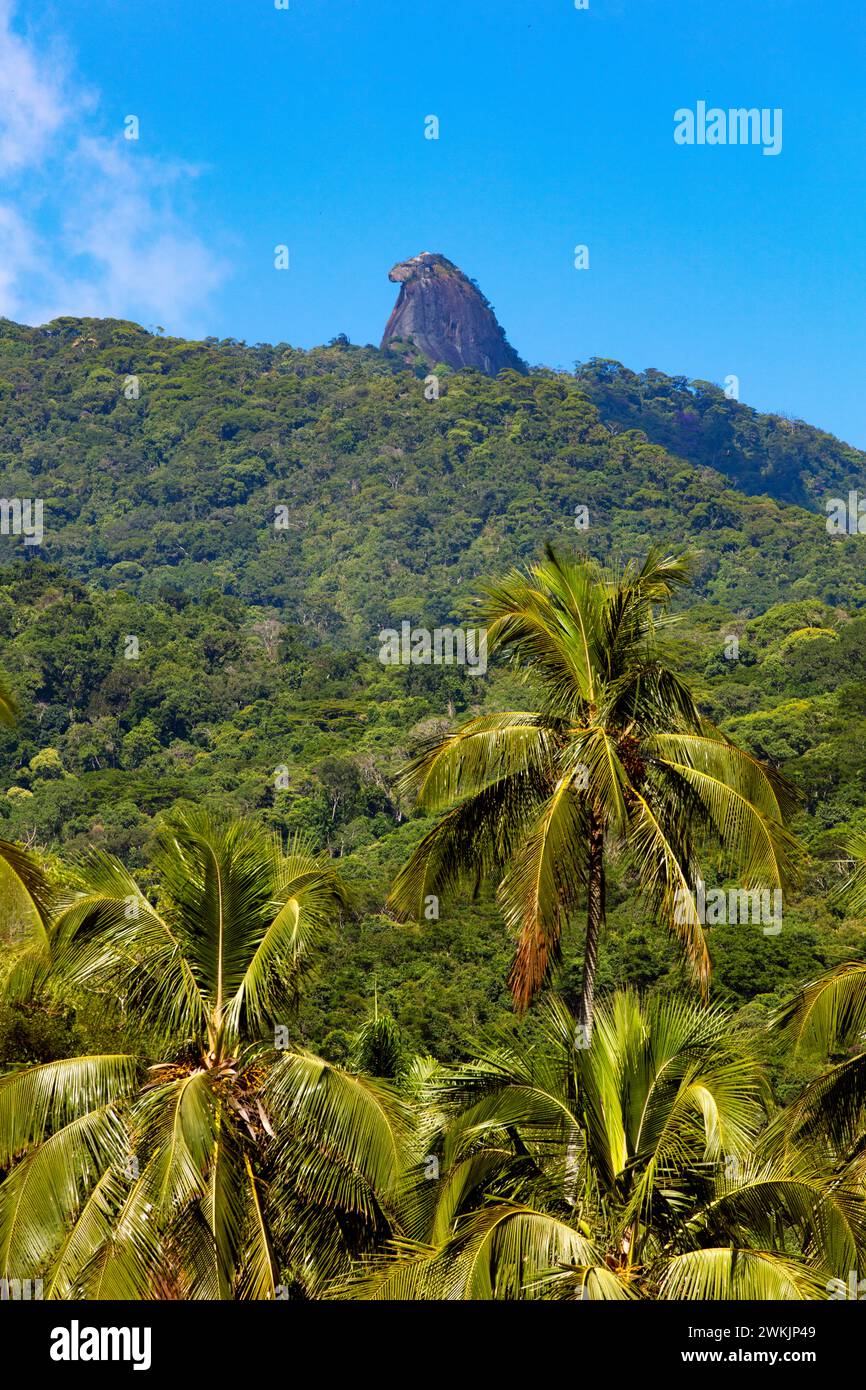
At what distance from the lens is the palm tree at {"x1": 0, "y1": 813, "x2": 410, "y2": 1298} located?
36.0 ft

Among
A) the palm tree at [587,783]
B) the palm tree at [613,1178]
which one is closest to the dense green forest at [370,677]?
the palm tree at [613,1178]

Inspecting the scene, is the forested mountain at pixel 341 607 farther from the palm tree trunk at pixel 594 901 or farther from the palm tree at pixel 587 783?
the palm tree trunk at pixel 594 901

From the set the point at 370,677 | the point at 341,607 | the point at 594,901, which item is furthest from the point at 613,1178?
the point at 341,607

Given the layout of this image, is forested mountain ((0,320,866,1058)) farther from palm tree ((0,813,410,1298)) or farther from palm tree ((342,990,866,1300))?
palm tree ((342,990,866,1300))

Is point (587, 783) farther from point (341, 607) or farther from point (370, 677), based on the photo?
point (341, 607)

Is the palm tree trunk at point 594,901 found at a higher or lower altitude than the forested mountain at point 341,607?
lower

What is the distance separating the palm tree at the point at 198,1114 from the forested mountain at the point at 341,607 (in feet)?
4.79

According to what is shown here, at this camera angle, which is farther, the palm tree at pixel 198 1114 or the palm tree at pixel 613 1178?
the palm tree at pixel 198 1114

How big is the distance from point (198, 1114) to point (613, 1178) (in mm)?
2879

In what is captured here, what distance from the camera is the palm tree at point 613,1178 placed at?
9859mm

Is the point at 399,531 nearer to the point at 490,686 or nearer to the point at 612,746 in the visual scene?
the point at 490,686

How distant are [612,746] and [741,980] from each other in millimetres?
28506

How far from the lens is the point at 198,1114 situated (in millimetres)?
11078

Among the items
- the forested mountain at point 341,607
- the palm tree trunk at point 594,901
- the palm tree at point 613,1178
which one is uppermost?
the forested mountain at point 341,607
